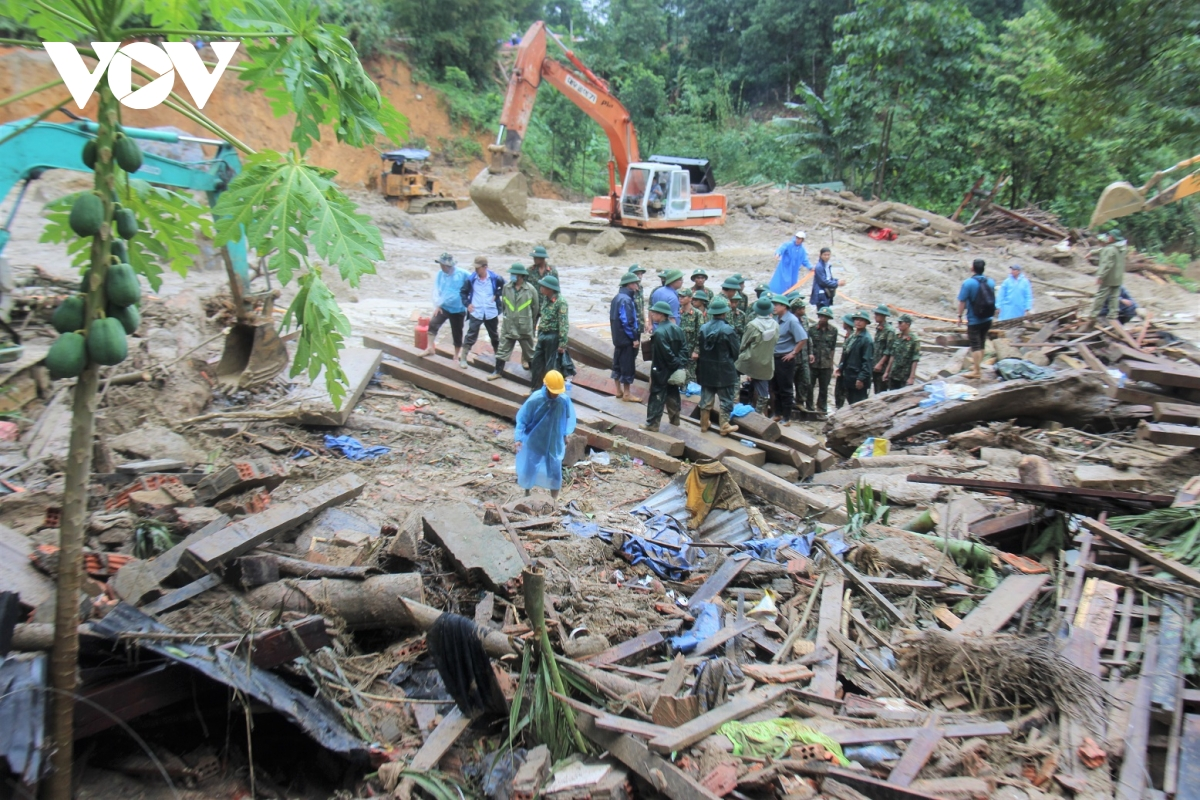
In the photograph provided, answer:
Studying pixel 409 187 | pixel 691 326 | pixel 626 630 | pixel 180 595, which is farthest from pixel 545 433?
pixel 409 187

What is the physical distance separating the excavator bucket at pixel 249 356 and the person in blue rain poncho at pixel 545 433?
11.6ft

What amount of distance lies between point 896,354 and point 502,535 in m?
7.04

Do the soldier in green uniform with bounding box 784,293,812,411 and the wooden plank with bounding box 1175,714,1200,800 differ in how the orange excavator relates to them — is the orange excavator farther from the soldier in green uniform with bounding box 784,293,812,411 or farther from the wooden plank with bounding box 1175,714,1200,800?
the wooden plank with bounding box 1175,714,1200,800

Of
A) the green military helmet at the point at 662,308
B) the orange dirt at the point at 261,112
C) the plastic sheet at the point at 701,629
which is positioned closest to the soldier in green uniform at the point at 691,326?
the green military helmet at the point at 662,308

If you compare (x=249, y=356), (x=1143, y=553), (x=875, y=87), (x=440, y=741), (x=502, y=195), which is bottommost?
(x=440, y=741)

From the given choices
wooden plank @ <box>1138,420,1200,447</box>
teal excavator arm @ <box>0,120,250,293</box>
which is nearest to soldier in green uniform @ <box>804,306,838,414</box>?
wooden plank @ <box>1138,420,1200,447</box>

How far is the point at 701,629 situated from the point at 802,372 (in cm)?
628

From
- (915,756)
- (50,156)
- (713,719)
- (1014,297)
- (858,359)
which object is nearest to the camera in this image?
(915,756)

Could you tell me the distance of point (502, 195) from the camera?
758 inches

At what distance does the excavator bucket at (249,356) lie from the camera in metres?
9.05

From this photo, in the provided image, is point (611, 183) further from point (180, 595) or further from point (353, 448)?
point (180, 595)

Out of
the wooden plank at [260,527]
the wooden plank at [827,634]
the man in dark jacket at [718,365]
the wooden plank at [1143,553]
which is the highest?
the man in dark jacket at [718,365]

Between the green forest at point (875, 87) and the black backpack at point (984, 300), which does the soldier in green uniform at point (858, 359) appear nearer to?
the black backpack at point (984, 300)

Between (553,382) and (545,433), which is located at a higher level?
(553,382)
